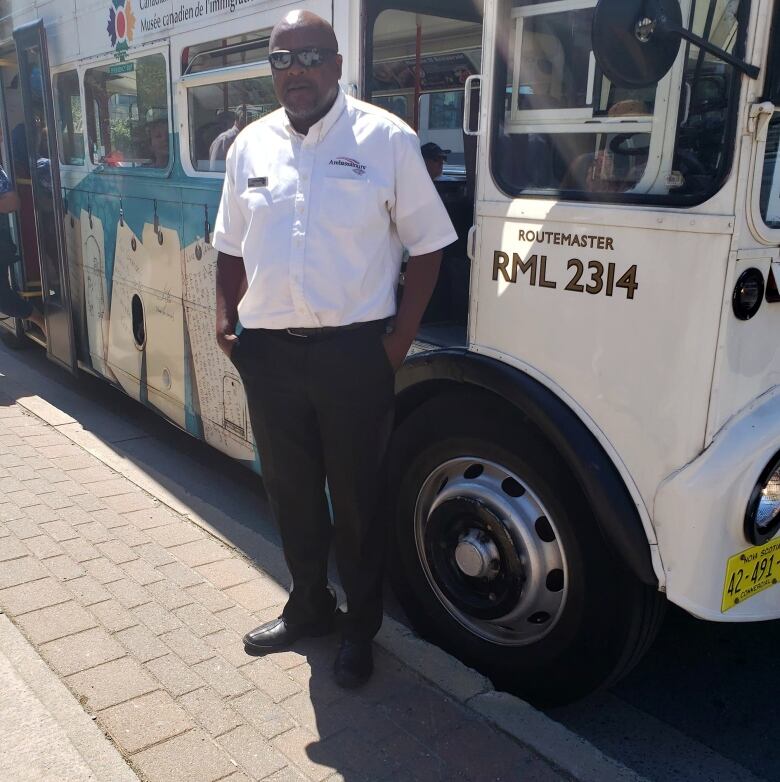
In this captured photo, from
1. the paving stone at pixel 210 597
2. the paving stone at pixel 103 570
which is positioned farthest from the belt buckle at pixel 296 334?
the paving stone at pixel 103 570

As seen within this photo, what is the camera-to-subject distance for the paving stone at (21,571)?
3.26m

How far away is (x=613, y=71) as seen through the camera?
76.8 inches

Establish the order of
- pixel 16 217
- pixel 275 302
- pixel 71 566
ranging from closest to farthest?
pixel 275 302, pixel 71 566, pixel 16 217

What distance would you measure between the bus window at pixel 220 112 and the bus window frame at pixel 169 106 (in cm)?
20

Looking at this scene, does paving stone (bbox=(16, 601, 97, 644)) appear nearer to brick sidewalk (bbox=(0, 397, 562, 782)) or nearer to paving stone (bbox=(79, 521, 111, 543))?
brick sidewalk (bbox=(0, 397, 562, 782))

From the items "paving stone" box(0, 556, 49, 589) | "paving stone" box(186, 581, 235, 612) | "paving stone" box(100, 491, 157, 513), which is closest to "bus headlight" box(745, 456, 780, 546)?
"paving stone" box(186, 581, 235, 612)

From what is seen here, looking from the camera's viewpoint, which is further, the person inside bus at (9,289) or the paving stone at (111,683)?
the person inside bus at (9,289)

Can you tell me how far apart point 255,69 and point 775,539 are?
260 centimetres

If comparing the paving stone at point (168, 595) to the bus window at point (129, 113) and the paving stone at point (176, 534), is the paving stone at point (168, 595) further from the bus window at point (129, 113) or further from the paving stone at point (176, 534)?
the bus window at point (129, 113)

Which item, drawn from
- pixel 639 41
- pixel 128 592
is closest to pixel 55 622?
pixel 128 592

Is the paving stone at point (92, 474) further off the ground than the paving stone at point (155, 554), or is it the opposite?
the paving stone at point (155, 554)

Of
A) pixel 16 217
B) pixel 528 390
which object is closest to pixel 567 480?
pixel 528 390

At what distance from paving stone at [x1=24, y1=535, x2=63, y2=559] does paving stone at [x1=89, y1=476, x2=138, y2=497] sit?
0.56 m

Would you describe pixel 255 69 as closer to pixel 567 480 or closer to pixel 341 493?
pixel 341 493
